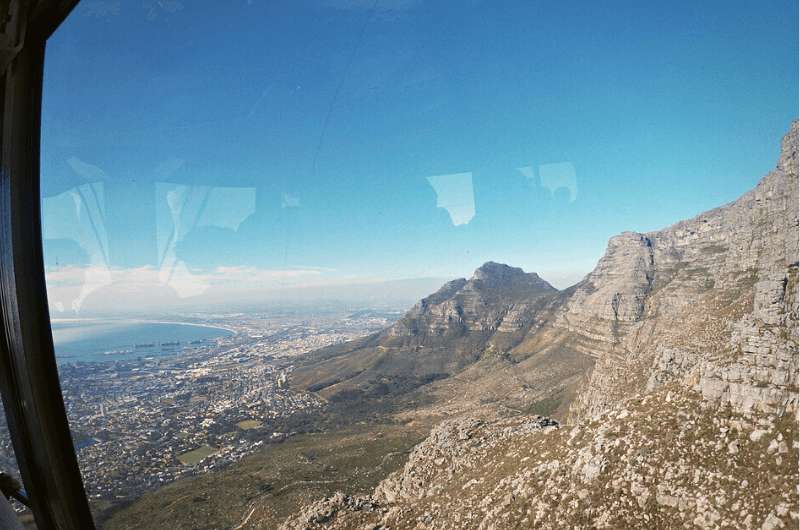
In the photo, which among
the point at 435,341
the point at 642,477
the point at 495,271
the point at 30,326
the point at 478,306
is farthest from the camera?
the point at 495,271

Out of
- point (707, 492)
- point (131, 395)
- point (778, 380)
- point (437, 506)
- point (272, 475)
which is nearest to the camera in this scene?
point (707, 492)

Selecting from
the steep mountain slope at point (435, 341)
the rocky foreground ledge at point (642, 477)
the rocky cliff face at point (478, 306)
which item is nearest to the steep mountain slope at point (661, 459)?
the rocky foreground ledge at point (642, 477)

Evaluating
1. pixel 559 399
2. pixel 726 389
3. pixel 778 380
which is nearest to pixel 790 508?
pixel 778 380

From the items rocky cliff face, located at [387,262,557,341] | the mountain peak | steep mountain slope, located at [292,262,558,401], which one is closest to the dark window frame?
steep mountain slope, located at [292,262,558,401]

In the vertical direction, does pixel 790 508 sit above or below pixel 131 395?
above

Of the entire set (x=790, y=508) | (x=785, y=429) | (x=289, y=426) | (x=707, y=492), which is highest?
(x=785, y=429)

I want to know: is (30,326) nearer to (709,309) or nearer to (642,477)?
(642,477)

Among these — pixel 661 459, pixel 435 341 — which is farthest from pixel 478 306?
pixel 661 459

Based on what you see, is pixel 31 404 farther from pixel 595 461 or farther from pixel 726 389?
pixel 726 389
